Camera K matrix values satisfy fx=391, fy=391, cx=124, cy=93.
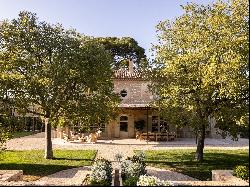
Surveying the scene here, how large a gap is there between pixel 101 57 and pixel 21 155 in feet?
27.6

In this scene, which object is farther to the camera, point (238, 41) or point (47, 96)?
point (47, 96)

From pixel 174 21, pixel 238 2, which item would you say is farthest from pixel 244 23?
pixel 174 21

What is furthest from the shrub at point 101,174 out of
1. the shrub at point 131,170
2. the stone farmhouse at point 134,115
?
the stone farmhouse at point 134,115

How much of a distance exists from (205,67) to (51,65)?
27.0 feet

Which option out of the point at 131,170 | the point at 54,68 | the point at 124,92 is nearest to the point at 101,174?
the point at 131,170

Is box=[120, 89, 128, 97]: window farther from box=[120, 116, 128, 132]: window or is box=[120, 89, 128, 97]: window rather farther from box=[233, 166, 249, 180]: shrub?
box=[233, 166, 249, 180]: shrub

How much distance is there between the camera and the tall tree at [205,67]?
60.7 ft

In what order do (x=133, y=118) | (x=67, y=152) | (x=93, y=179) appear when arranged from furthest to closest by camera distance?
(x=133, y=118) < (x=67, y=152) < (x=93, y=179)

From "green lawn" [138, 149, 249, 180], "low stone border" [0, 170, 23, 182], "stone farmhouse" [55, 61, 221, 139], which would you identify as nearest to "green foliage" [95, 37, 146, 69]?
"stone farmhouse" [55, 61, 221, 139]

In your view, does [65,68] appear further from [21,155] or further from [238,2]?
[238,2]

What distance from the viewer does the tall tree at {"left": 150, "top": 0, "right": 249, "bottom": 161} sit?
729 inches

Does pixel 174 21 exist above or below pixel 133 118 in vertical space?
above

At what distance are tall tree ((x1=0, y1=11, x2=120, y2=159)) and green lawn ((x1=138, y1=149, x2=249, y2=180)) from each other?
185 inches

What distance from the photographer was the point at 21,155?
24.8 m
